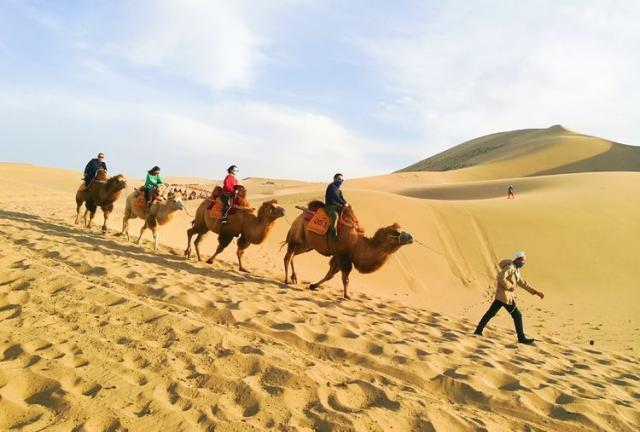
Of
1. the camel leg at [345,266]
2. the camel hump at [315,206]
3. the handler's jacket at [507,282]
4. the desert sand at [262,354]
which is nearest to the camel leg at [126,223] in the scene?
the desert sand at [262,354]

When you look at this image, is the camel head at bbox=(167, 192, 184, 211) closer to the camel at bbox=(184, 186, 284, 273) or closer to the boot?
the camel at bbox=(184, 186, 284, 273)

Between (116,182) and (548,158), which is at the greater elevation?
(548,158)

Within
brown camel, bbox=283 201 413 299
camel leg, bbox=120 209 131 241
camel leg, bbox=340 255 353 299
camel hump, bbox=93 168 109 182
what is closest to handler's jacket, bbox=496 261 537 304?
brown camel, bbox=283 201 413 299

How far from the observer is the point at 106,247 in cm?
1014

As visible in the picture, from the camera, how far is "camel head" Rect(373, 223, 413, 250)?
29.4 feet

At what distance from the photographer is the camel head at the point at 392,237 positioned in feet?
29.4

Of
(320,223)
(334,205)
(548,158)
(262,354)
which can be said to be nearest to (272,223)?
(320,223)

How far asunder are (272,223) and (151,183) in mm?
4306

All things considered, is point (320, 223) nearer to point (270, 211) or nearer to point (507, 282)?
point (270, 211)

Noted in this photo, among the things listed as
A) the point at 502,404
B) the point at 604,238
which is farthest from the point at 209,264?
the point at 604,238

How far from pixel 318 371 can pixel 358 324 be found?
2094 millimetres

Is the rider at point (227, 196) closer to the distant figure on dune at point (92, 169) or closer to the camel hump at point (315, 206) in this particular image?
the camel hump at point (315, 206)

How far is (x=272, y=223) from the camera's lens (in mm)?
10805

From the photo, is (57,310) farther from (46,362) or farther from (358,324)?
(358,324)
